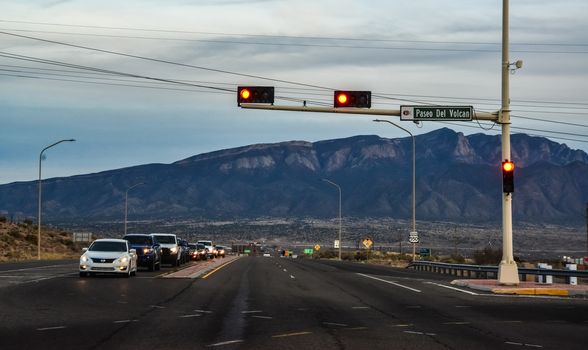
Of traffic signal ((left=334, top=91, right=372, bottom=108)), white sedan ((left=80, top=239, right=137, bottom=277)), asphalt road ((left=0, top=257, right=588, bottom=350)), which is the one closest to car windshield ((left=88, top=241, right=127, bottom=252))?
white sedan ((left=80, top=239, right=137, bottom=277))

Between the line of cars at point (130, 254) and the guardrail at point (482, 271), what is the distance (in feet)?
47.1

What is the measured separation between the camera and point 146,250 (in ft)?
140

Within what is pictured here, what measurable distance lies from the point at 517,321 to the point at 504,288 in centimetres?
1083

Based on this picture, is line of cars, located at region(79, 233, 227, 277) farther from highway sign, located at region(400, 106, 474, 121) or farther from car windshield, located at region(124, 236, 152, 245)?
highway sign, located at region(400, 106, 474, 121)

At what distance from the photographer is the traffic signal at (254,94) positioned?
110 ft

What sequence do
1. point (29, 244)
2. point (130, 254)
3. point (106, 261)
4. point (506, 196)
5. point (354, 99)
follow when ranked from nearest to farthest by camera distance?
point (506, 196) → point (354, 99) → point (106, 261) → point (130, 254) → point (29, 244)

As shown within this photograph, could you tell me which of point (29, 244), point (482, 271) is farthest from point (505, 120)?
point (29, 244)

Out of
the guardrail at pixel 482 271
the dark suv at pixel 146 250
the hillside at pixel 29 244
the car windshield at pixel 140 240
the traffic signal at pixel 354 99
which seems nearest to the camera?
the traffic signal at pixel 354 99

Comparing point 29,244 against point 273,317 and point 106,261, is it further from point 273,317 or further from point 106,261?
point 273,317

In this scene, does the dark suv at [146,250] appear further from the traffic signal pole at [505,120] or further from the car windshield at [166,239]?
the traffic signal pole at [505,120]

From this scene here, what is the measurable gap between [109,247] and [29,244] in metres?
49.2

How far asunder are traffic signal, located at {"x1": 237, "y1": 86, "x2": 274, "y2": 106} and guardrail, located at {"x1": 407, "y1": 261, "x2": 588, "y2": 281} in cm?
1328

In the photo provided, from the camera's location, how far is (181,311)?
21297mm

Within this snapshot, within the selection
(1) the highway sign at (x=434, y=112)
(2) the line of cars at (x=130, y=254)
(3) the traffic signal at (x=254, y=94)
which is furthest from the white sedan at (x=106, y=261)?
(1) the highway sign at (x=434, y=112)
